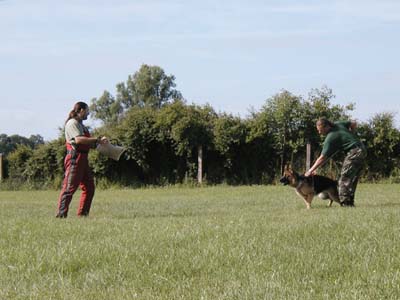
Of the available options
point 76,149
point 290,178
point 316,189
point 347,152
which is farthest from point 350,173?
point 76,149

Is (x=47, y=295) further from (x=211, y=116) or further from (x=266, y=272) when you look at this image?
(x=211, y=116)

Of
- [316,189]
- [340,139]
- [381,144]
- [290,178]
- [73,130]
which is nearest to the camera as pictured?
[73,130]

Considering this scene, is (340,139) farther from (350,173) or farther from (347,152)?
(350,173)

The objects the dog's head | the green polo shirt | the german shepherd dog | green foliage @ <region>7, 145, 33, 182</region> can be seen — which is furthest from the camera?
green foliage @ <region>7, 145, 33, 182</region>

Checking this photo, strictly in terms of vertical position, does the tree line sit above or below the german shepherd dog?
above

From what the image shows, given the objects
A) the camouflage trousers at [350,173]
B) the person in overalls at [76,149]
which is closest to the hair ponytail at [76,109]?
the person in overalls at [76,149]

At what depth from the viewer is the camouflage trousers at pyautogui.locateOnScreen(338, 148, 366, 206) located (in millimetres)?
12477

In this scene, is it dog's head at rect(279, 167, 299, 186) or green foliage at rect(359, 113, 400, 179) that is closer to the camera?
dog's head at rect(279, 167, 299, 186)

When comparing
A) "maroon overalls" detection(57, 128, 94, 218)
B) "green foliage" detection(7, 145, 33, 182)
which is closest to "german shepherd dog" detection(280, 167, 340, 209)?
"maroon overalls" detection(57, 128, 94, 218)

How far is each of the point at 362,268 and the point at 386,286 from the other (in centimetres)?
65

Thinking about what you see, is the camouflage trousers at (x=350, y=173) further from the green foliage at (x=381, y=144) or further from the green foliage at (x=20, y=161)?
the green foliage at (x=20, y=161)

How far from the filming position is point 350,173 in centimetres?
1256

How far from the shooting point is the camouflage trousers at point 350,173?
40.9 ft

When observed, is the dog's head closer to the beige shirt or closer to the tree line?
the beige shirt
